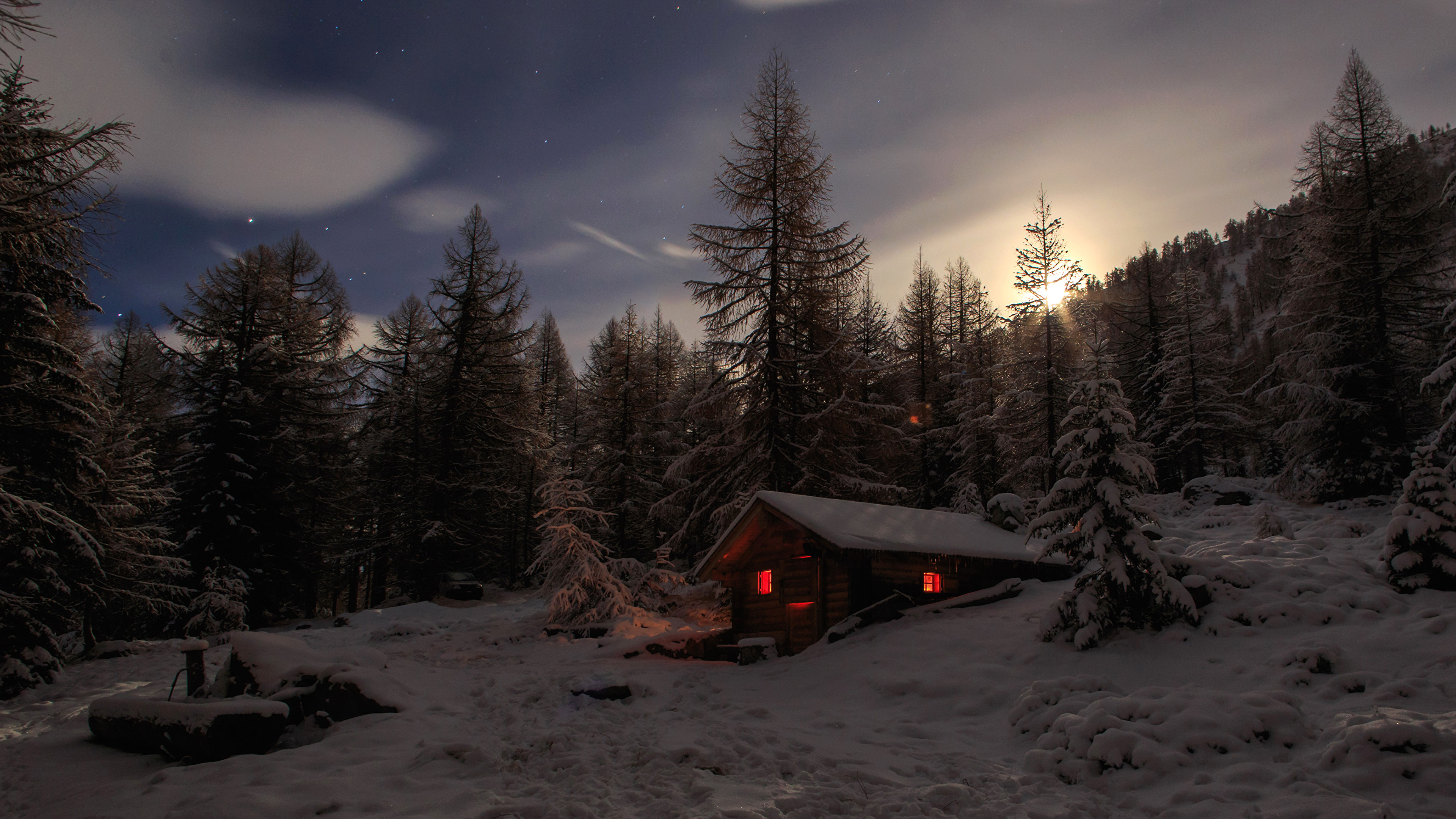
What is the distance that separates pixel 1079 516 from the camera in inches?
436

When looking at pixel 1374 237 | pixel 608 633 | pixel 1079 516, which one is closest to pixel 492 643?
pixel 608 633

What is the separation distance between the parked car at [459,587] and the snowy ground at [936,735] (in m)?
14.5

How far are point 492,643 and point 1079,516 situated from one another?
51.1 ft

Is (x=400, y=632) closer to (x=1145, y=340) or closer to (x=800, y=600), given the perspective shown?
(x=800, y=600)

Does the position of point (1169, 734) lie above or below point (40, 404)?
below

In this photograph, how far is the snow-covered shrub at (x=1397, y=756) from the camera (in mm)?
5332

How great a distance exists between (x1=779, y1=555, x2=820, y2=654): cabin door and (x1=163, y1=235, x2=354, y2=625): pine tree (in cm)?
1986

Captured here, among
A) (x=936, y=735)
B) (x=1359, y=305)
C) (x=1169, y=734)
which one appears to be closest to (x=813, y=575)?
(x=936, y=735)

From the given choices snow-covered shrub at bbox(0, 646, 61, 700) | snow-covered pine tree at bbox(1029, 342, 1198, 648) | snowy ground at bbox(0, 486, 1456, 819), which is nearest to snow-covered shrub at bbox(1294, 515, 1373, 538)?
snowy ground at bbox(0, 486, 1456, 819)

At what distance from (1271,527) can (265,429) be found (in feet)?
117

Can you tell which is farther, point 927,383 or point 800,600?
point 927,383

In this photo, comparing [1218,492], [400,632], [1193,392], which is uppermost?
[1193,392]

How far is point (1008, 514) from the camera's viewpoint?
19953 mm

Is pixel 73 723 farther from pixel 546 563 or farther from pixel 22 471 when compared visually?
pixel 546 563
